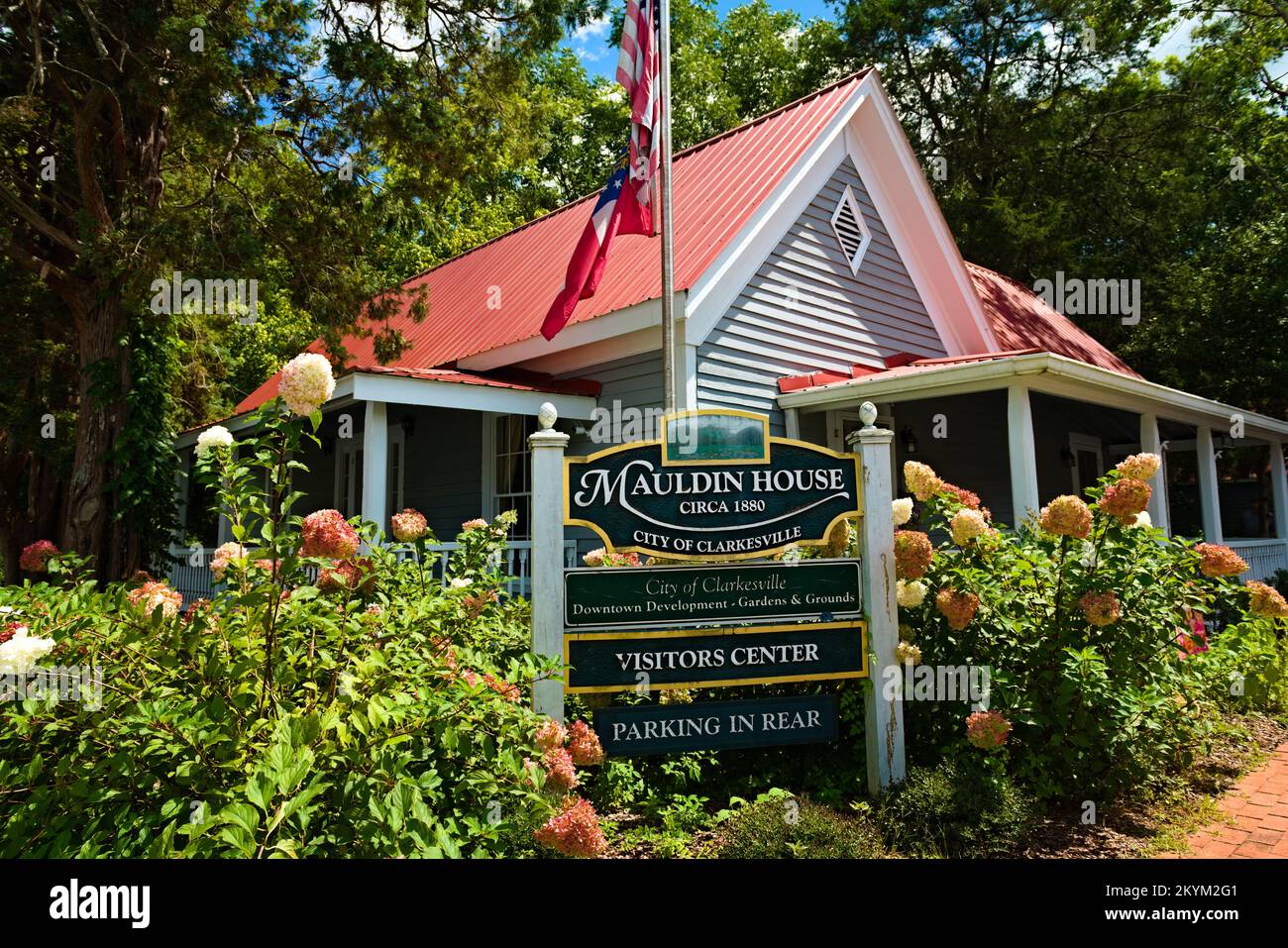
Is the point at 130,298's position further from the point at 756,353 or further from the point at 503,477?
the point at 756,353

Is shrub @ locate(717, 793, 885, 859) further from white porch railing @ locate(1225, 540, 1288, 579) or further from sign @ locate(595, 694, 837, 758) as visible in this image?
white porch railing @ locate(1225, 540, 1288, 579)

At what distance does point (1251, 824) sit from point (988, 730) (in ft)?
5.12

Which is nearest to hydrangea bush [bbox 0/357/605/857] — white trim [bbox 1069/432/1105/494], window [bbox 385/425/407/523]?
window [bbox 385/425/407/523]

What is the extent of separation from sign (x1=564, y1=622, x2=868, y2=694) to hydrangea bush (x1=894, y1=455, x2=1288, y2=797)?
415 millimetres

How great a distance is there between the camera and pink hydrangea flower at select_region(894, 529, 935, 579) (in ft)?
14.9

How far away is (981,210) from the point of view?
20.8 meters

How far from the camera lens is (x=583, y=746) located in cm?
374

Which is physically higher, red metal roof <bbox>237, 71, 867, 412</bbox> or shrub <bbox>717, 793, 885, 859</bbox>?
red metal roof <bbox>237, 71, 867, 412</bbox>

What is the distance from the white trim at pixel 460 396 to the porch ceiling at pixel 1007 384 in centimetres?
230

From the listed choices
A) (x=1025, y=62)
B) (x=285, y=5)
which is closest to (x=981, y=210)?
(x=1025, y=62)

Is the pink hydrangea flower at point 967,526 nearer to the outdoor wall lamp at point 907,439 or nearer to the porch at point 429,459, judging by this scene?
the porch at point 429,459

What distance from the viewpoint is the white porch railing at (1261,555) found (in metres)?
11.1

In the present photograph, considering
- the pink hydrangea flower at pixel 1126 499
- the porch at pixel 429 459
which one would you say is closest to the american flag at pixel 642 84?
the porch at pixel 429 459

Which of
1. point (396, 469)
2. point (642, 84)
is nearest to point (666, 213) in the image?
point (642, 84)
